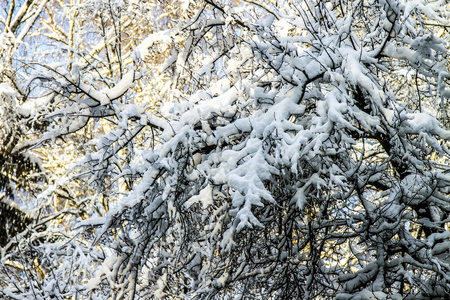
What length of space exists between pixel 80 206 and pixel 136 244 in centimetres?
480

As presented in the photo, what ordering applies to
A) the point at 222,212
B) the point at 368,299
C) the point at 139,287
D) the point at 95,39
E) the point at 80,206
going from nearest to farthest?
the point at 222,212
the point at 368,299
the point at 139,287
the point at 80,206
the point at 95,39

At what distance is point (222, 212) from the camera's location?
295cm

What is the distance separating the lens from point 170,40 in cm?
422

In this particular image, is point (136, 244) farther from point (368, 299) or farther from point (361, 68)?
point (361, 68)

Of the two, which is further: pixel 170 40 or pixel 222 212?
pixel 170 40

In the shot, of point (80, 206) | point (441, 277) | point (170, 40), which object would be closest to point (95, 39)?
point (80, 206)

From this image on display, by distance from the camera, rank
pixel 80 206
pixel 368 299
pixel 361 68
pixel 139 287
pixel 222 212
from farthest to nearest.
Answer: pixel 80 206, pixel 139 287, pixel 368 299, pixel 222 212, pixel 361 68

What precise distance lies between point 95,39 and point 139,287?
26.5 feet

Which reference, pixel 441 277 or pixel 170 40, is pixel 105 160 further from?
pixel 441 277

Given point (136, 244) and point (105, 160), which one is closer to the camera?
point (136, 244)

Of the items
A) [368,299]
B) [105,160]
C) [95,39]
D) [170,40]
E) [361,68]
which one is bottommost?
[368,299]

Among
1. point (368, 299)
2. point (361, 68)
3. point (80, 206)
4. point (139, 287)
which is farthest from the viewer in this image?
point (80, 206)

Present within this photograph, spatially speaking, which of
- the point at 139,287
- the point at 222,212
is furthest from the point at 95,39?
the point at 222,212

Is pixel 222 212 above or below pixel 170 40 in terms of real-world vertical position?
below
